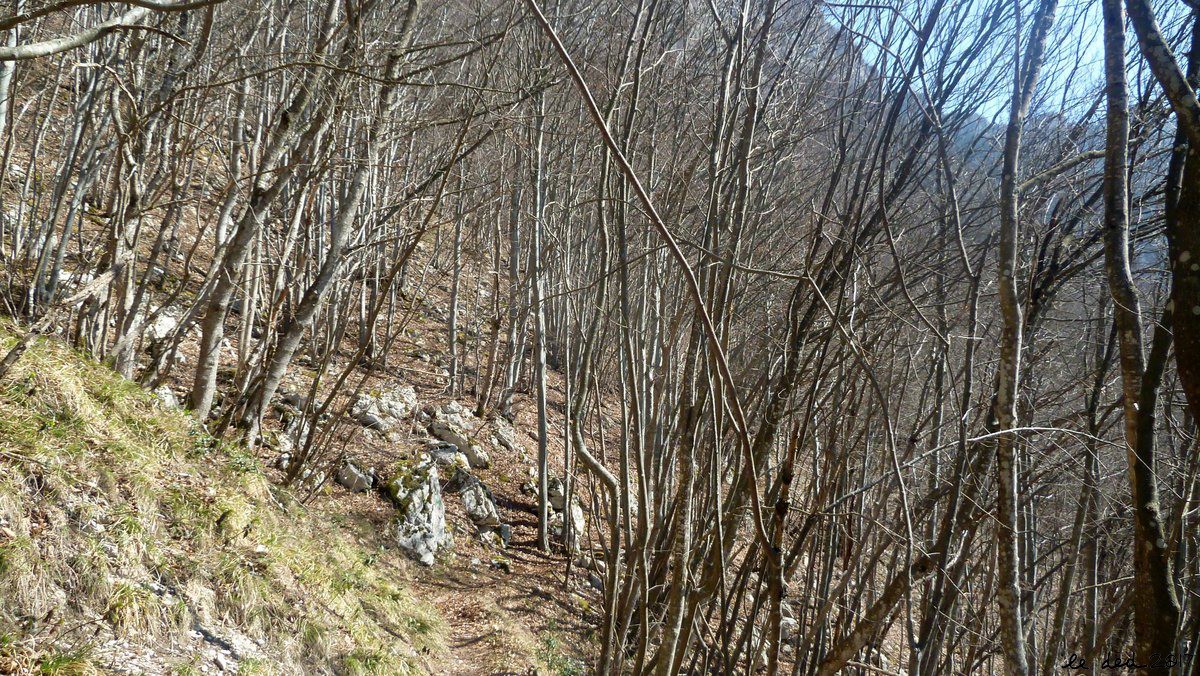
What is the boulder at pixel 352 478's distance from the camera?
27.2ft

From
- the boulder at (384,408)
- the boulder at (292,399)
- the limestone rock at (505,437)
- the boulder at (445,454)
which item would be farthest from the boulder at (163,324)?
the limestone rock at (505,437)

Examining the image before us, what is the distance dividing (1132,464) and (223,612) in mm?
4475

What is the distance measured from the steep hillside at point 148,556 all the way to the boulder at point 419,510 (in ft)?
6.29

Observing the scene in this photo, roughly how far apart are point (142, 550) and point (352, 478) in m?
4.66

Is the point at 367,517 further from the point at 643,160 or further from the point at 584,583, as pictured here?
the point at 643,160

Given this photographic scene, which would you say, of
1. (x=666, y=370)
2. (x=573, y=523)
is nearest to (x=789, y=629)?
(x=573, y=523)

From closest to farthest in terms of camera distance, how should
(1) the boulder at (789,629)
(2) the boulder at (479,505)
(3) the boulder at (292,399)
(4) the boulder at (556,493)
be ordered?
(3) the boulder at (292,399), (1) the boulder at (789,629), (2) the boulder at (479,505), (4) the boulder at (556,493)

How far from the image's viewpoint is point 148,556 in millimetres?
3742

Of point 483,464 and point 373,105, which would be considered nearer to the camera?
point 373,105

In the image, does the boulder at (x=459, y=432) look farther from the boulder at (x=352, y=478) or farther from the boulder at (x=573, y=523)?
the boulder at (x=352, y=478)

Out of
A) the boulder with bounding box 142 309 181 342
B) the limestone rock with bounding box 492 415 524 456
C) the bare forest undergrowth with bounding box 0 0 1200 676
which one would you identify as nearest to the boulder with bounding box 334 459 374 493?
the bare forest undergrowth with bounding box 0 0 1200 676

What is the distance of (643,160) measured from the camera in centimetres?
855

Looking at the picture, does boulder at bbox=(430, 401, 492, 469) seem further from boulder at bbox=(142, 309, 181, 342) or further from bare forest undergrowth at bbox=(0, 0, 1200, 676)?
boulder at bbox=(142, 309, 181, 342)

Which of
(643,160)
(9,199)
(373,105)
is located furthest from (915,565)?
(9,199)
